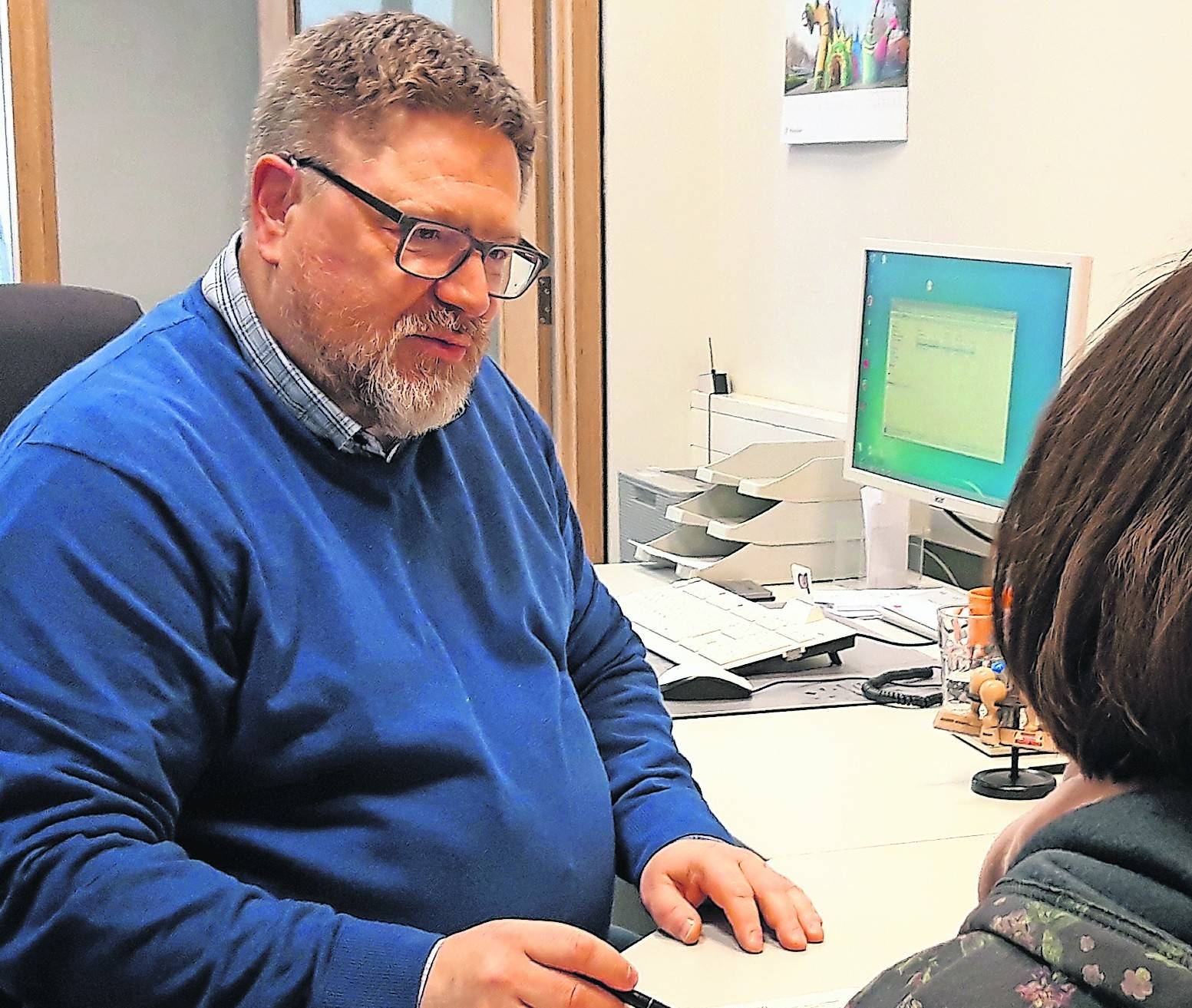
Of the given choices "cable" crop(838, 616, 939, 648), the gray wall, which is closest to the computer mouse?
"cable" crop(838, 616, 939, 648)

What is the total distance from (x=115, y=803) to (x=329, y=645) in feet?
0.70

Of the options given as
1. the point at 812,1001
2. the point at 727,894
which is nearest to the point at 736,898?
the point at 727,894

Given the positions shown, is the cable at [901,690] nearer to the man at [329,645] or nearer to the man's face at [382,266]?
the man at [329,645]

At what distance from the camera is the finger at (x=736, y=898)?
3.80 ft

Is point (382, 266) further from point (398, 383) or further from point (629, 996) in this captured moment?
point (629, 996)

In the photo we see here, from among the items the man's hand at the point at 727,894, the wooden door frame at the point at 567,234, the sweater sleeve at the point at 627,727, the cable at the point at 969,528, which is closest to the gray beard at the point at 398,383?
the sweater sleeve at the point at 627,727

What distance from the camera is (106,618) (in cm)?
112

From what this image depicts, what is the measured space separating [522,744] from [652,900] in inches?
6.9

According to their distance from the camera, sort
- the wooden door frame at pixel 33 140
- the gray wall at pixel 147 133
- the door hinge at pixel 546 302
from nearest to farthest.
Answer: the wooden door frame at pixel 33 140
the door hinge at pixel 546 302
the gray wall at pixel 147 133

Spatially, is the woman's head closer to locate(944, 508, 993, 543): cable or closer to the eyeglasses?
the eyeglasses

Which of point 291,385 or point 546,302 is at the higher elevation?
point 291,385

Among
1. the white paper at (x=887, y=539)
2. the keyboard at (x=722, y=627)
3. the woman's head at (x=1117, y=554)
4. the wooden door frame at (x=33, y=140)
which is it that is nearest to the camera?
the woman's head at (x=1117, y=554)

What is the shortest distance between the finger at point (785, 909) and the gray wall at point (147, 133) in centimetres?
353

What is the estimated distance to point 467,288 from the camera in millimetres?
1368
